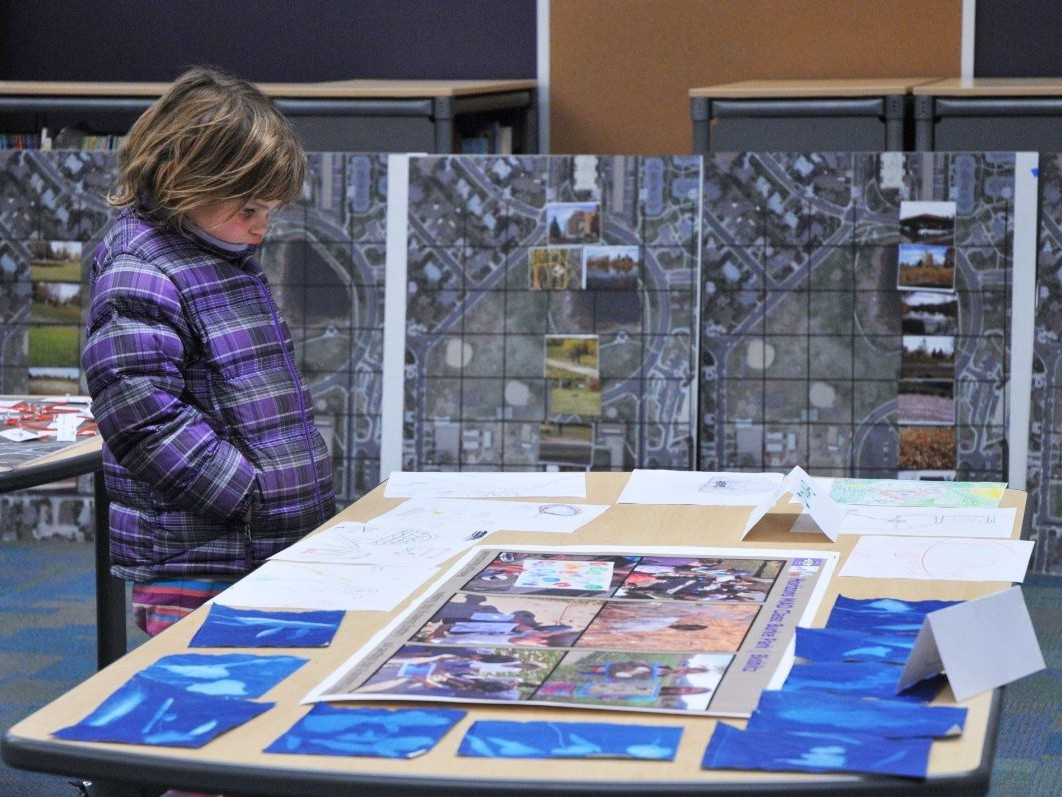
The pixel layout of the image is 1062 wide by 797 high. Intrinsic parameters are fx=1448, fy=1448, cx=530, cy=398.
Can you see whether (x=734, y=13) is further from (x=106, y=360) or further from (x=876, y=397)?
(x=106, y=360)

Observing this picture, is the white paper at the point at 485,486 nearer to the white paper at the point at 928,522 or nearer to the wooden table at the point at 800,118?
the white paper at the point at 928,522

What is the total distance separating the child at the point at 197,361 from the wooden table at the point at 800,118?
3.04 m

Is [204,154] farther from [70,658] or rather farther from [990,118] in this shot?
[990,118]


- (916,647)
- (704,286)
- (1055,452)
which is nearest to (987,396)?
(1055,452)

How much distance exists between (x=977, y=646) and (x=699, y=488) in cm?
83

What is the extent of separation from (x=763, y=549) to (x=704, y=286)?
83.2 inches

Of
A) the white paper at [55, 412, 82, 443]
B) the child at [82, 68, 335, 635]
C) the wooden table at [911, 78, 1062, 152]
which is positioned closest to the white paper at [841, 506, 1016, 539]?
the child at [82, 68, 335, 635]

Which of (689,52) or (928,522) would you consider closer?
(928,522)

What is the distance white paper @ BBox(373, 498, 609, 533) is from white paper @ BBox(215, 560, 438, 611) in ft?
0.67

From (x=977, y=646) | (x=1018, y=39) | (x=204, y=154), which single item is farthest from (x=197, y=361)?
(x=1018, y=39)

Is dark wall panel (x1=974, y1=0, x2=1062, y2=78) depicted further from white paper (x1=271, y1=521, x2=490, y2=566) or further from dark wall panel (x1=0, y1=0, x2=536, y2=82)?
white paper (x1=271, y1=521, x2=490, y2=566)

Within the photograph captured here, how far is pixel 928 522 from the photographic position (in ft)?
5.59

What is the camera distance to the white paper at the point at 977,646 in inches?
43.1

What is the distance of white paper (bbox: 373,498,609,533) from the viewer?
5.61ft
